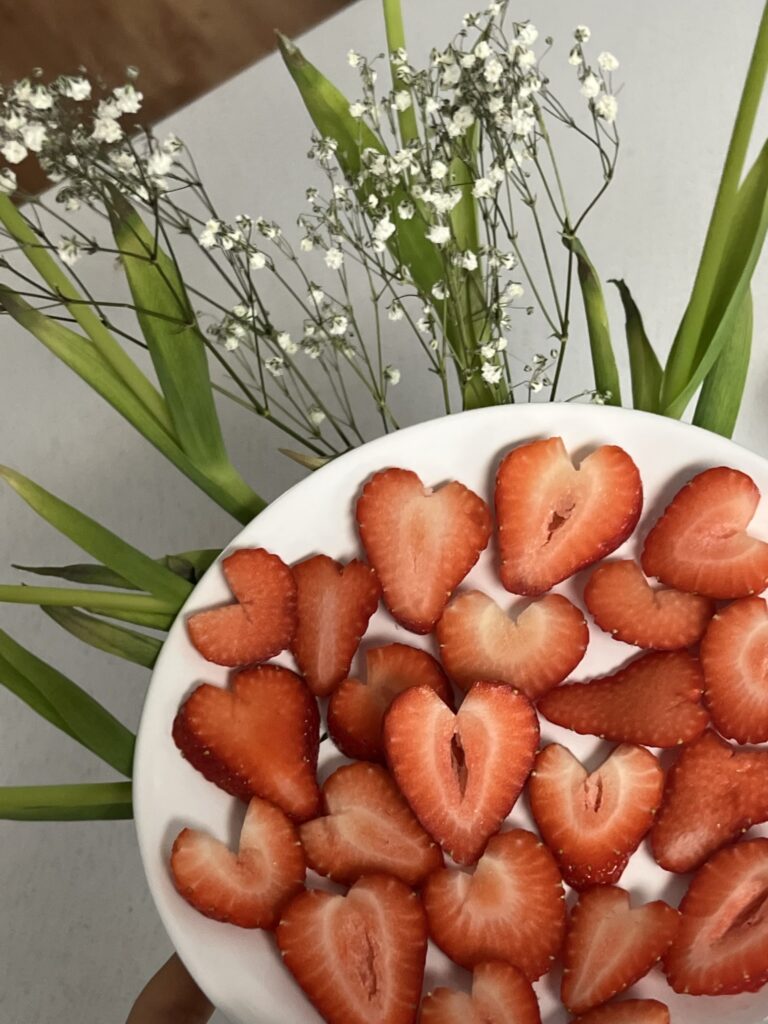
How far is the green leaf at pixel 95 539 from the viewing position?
0.67 meters

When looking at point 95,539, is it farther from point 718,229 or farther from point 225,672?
point 718,229

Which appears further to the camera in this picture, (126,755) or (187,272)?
(187,272)

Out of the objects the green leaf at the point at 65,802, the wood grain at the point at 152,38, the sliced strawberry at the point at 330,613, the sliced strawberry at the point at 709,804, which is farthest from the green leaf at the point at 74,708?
the wood grain at the point at 152,38

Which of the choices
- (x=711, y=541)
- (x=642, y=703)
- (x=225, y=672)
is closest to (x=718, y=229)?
(x=711, y=541)

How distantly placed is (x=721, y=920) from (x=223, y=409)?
2.01ft

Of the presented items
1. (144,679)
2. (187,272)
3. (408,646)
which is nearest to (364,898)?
(408,646)

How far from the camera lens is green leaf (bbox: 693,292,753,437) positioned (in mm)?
716

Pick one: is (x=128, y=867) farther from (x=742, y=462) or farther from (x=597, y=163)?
(x=597, y=163)

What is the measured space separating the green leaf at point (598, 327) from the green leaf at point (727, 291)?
0.04 m

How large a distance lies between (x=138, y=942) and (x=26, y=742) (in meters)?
0.21

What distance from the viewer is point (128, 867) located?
3.06 feet

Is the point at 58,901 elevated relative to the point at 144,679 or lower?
lower

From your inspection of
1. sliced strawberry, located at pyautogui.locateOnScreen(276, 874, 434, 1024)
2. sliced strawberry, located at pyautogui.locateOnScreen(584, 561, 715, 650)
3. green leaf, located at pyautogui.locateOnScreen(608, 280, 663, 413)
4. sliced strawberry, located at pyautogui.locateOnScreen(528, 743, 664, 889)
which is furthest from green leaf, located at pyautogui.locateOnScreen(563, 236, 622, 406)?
sliced strawberry, located at pyautogui.locateOnScreen(276, 874, 434, 1024)

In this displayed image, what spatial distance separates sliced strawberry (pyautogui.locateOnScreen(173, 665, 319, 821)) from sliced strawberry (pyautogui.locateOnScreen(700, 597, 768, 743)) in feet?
0.87
